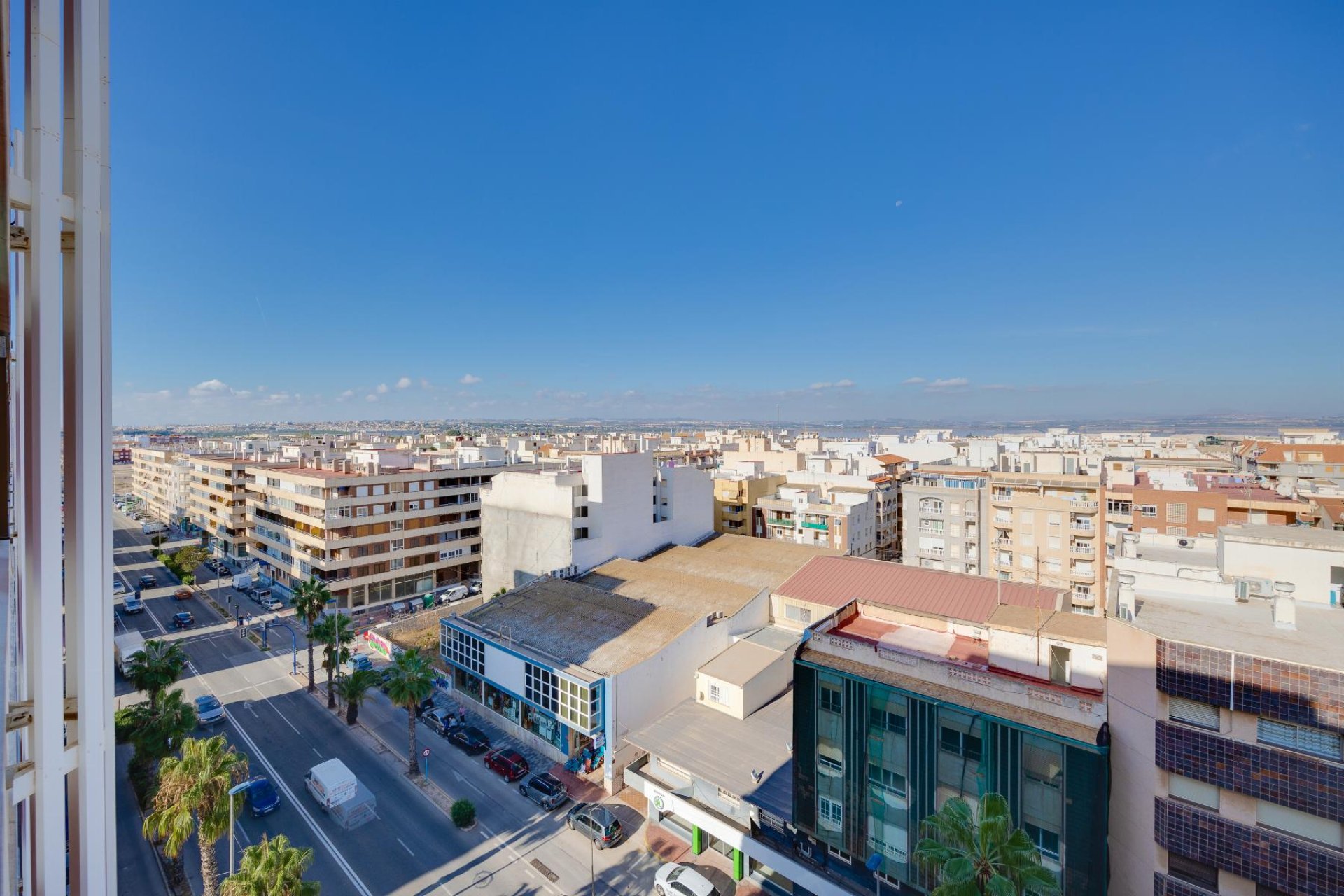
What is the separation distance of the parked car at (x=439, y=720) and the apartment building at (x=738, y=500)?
129 feet

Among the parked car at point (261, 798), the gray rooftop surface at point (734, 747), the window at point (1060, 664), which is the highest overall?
the window at point (1060, 664)

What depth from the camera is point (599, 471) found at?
161ft

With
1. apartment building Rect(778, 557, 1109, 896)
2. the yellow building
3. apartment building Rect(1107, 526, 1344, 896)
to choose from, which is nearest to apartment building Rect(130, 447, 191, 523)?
the yellow building

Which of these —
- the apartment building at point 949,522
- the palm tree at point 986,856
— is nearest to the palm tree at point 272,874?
the palm tree at point 986,856

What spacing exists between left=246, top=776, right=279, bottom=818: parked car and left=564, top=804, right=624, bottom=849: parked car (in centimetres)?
1347

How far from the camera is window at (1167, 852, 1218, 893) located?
15.8 metres

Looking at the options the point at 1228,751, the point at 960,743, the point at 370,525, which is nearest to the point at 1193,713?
the point at 1228,751

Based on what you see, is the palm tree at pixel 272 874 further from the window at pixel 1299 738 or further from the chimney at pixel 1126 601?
the chimney at pixel 1126 601

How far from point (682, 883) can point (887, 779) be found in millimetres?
9192

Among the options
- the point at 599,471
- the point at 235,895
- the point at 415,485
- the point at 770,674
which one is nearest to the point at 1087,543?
the point at 770,674

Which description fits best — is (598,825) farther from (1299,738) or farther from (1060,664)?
(1299,738)

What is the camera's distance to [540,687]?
106 ft

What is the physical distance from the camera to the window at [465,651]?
36.4 m

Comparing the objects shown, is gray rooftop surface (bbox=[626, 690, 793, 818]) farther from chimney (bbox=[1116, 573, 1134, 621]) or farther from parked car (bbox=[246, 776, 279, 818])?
parked car (bbox=[246, 776, 279, 818])
